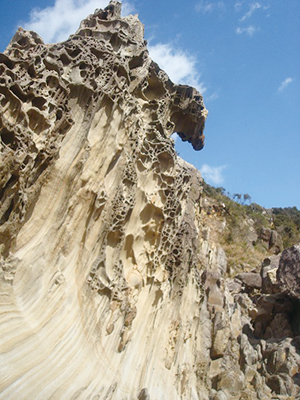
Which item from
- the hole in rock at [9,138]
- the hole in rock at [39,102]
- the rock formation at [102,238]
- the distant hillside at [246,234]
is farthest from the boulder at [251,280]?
the hole in rock at [9,138]

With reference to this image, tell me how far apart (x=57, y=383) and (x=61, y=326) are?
970 mm

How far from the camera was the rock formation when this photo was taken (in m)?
5.82

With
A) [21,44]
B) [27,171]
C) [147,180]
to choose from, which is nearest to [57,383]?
[27,171]

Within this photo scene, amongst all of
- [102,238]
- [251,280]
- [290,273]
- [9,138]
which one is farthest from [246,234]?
[9,138]

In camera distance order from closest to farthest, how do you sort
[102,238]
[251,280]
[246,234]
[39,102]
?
[39,102] < [102,238] < [251,280] < [246,234]

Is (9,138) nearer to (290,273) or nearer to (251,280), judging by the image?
(290,273)

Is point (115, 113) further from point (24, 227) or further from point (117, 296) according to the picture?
point (117, 296)

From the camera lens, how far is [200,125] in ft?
41.0

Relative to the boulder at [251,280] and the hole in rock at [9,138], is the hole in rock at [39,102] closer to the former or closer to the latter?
the hole in rock at [9,138]

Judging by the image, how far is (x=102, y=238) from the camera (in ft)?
25.1

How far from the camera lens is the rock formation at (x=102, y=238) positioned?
5820 mm

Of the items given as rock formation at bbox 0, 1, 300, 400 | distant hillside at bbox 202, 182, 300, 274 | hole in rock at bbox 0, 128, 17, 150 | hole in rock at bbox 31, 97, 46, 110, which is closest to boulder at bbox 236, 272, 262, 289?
distant hillside at bbox 202, 182, 300, 274

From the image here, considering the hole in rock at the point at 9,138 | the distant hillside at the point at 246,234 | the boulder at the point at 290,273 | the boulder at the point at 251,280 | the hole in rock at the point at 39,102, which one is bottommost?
the hole in rock at the point at 9,138

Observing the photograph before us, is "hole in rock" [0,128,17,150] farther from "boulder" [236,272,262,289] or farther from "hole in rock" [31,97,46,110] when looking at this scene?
"boulder" [236,272,262,289]
